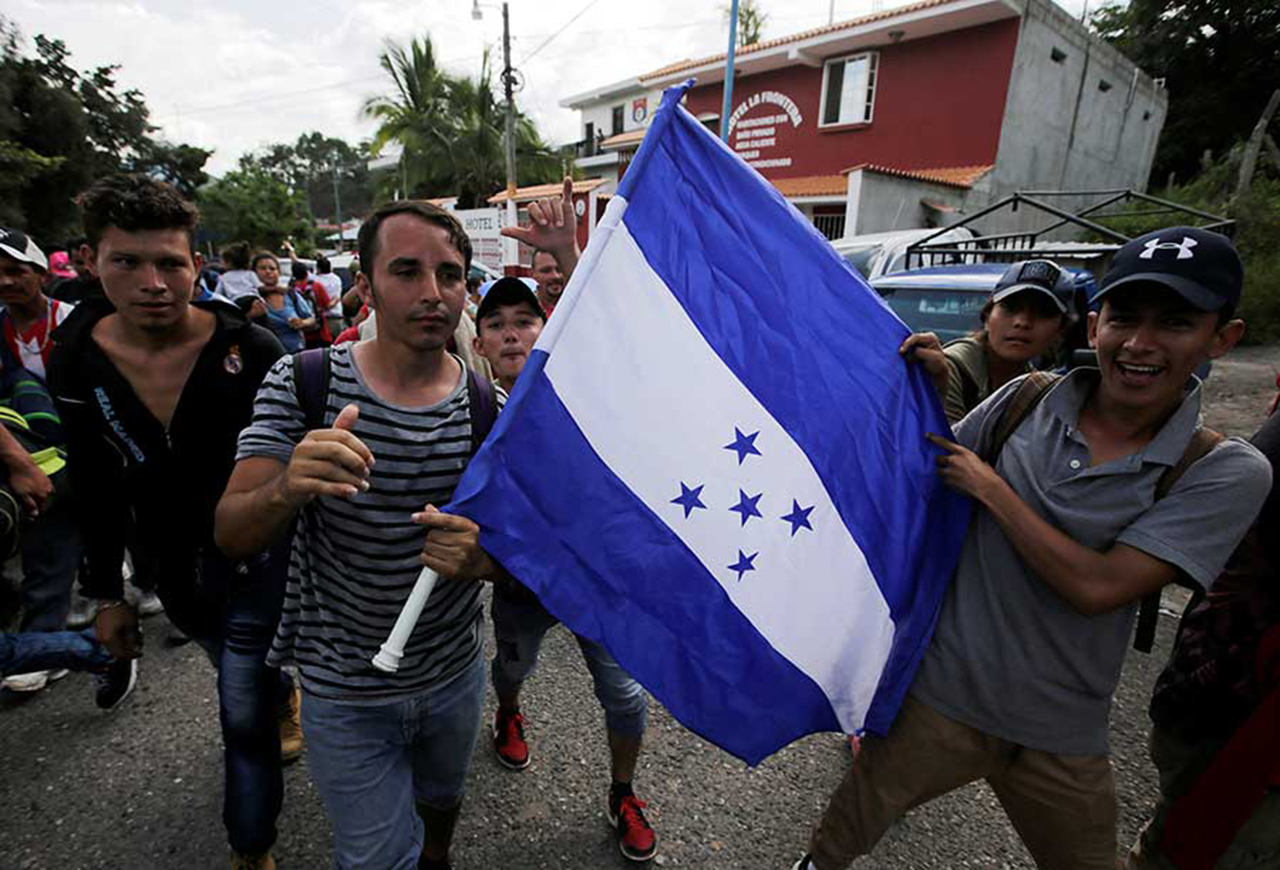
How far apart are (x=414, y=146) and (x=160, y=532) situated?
A: 2414 cm

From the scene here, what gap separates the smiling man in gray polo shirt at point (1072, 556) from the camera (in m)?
1.37

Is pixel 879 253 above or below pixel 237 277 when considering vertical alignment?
above

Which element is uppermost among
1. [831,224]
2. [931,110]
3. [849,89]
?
[849,89]

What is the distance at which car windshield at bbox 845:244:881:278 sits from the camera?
7.77 meters

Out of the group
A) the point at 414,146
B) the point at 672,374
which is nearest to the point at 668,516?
the point at 672,374

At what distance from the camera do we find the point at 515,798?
2.42 m

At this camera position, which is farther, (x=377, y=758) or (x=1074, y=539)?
(x=377, y=758)

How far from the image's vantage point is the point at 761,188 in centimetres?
167

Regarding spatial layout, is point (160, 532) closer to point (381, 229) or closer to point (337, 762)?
point (337, 762)

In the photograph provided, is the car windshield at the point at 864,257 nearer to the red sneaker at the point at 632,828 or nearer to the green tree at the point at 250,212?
the red sneaker at the point at 632,828

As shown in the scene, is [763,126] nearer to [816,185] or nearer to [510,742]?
[816,185]

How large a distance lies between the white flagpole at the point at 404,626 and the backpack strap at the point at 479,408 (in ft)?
1.31

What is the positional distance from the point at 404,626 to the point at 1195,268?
5.94 ft

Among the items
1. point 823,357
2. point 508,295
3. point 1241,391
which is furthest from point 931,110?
point 823,357
